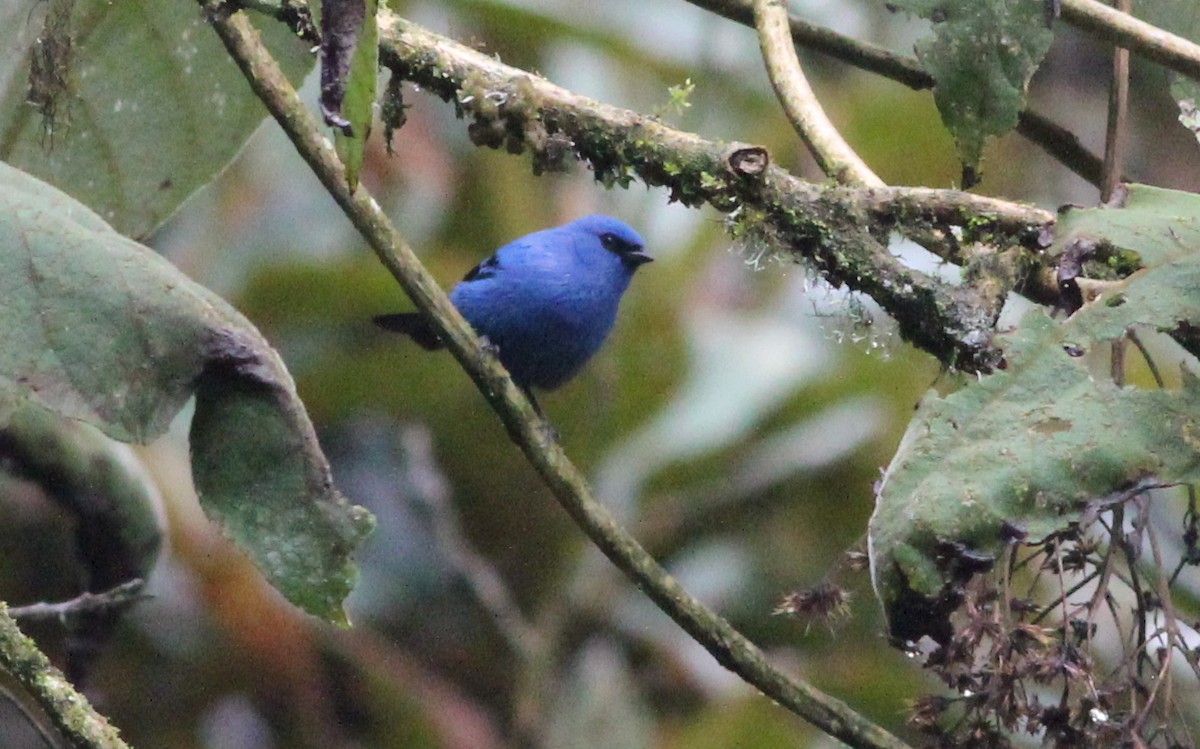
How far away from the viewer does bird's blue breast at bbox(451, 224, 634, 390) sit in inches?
149

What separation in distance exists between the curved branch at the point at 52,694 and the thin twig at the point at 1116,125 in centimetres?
156

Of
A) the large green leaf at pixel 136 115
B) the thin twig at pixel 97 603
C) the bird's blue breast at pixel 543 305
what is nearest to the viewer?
the thin twig at pixel 97 603

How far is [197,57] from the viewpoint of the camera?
2.42 m

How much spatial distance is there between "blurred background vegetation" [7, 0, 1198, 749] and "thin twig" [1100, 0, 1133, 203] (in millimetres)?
1383

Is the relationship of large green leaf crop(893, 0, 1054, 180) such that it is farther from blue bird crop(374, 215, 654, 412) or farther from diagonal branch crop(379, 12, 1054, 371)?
blue bird crop(374, 215, 654, 412)

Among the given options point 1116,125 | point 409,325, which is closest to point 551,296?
point 409,325

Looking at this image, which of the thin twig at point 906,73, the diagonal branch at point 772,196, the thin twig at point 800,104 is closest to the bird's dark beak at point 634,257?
the thin twig at point 906,73

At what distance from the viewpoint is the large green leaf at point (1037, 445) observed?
1.37 meters

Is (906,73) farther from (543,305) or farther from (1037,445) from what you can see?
(543,305)

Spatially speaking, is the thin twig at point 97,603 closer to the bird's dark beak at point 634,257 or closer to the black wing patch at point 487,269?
the black wing patch at point 487,269

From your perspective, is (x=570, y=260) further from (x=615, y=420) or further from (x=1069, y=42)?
(x=1069, y=42)

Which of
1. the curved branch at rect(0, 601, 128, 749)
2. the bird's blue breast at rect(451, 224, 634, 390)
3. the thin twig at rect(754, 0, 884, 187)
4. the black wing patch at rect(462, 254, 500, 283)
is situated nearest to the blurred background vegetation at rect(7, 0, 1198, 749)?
the black wing patch at rect(462, 254, 500, 283)

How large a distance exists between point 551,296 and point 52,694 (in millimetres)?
2406

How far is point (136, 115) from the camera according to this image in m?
2.41
